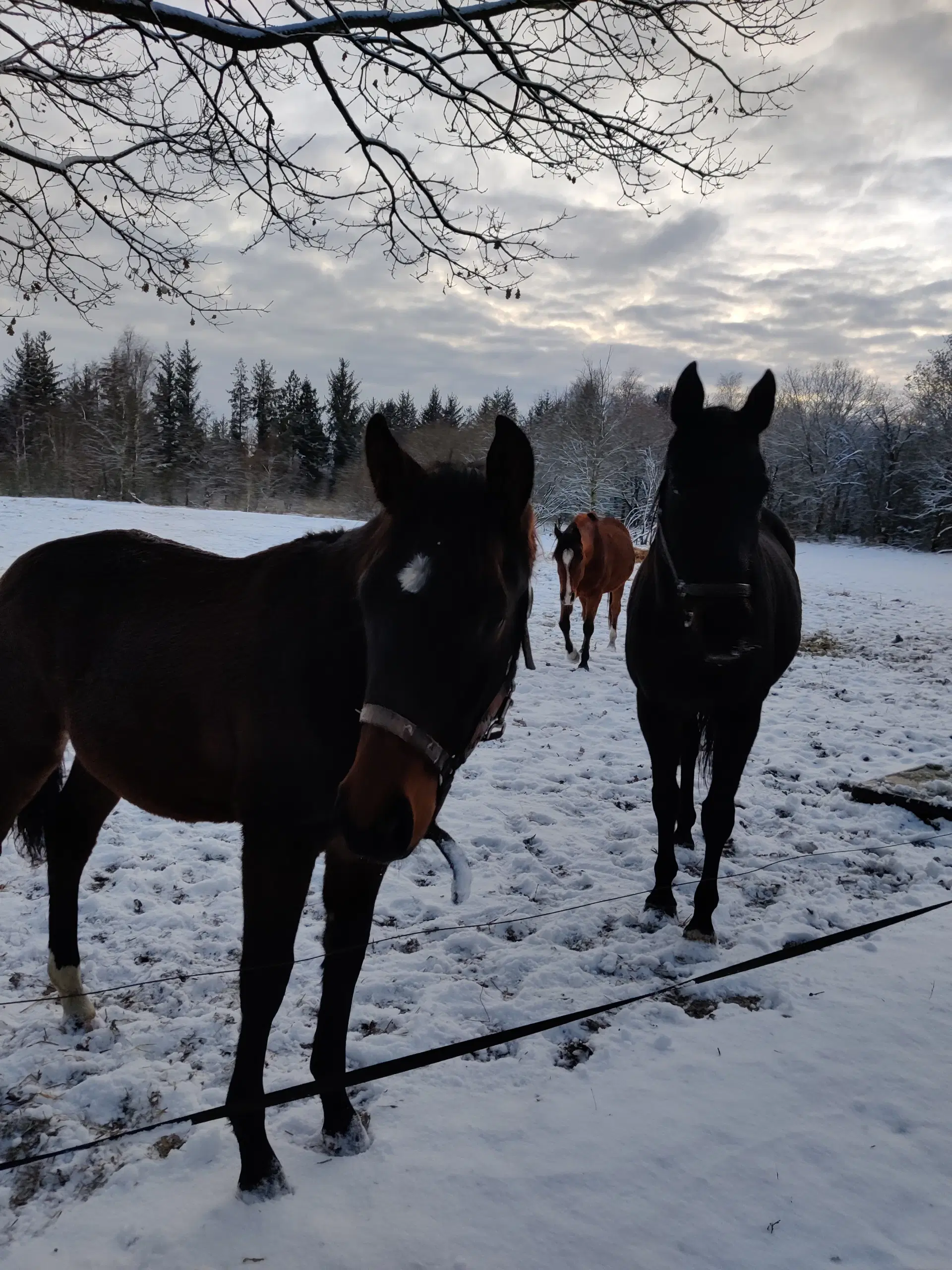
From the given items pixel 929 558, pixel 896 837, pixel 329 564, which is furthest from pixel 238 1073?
pixel 929 558

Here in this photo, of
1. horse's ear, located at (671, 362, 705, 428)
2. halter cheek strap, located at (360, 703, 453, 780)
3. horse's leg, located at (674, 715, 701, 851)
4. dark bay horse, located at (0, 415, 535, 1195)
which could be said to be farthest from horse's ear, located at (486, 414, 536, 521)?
horse's leg, located at (674, 715, 701, 851)

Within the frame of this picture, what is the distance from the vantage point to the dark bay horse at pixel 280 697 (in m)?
1.50

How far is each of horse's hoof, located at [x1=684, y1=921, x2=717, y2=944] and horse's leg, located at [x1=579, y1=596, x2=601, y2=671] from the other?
5888 mm

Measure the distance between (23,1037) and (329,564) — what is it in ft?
7.60

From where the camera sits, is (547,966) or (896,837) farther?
(896,837)

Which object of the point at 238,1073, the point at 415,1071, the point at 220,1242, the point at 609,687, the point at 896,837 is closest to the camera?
the point at 220,1242

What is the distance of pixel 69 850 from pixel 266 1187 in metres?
1.57

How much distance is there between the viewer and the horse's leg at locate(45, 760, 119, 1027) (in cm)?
280

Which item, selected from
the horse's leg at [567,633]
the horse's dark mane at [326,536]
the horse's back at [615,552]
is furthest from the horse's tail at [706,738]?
the horse's back at [615,552]

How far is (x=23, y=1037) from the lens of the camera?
2627 mm

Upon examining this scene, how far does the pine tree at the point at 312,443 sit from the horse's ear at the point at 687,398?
4918 centimetres

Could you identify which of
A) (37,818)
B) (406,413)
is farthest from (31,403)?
(37,818)

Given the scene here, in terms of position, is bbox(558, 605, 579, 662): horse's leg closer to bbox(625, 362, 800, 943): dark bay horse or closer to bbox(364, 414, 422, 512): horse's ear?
bbox(625, 362, 800, 943): dark bay horse

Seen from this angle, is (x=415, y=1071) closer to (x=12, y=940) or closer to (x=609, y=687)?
(x=12, y=940)
